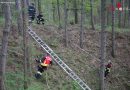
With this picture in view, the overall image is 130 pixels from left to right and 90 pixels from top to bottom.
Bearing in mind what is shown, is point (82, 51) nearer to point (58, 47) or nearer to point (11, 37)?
point (58, 47)

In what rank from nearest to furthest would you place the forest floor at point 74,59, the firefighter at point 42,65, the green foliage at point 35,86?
1. the green foliage at point 35,86
2. the firefighter at point 42,65
3. the forest floor at point 74,59

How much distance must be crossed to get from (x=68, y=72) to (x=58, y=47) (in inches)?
121

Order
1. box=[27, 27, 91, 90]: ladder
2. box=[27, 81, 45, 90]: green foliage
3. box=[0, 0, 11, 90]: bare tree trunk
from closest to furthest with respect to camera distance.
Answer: box=[0, 0, 11, 90]: bare tree trunk < box=[27, 81, 45, 90]: green foliage < box=[27, 27, 91, 90]: ladder

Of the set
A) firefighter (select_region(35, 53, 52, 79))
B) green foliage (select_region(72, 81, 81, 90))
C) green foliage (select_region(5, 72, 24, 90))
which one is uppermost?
firefighter (select_region(35, 53, 52, 79))

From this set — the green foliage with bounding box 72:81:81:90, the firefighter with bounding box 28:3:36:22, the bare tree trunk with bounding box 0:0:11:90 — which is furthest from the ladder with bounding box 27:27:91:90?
the bare tree trunk with bounding box 0:0:11:90

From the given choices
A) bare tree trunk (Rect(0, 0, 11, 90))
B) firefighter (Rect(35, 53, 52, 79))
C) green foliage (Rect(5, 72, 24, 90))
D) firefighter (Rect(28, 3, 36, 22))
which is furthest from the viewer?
firefighter (Rect(28, 3, 36, 22))

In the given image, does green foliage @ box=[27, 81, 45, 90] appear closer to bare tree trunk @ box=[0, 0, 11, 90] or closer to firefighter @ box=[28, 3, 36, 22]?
bare tree trunk @ box=[0, 0, 11, 90]

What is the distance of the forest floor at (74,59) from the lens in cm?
1808

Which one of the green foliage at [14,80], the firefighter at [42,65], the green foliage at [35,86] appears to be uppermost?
the firefighter at [42,65]

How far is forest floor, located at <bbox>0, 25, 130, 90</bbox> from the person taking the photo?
18078mm

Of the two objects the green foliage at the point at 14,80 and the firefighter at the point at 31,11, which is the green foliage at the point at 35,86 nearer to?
the green foliage at the point at 14,80

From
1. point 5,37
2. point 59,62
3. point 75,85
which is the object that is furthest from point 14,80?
point 59,62

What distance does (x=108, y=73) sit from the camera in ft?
74.8

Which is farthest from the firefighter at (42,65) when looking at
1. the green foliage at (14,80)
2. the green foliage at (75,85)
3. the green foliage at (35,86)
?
the green foliage at (75,85)
